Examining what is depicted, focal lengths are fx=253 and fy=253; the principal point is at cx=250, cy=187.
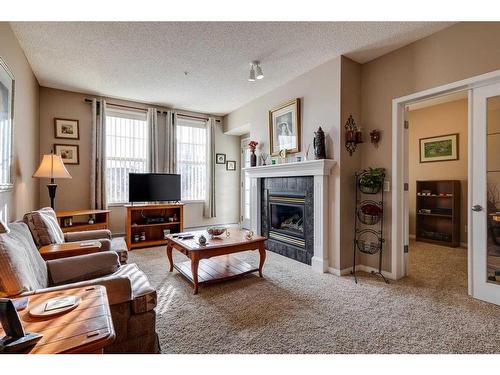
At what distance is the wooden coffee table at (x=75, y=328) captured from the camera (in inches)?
33.0

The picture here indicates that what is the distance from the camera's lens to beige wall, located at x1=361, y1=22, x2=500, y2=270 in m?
2.30

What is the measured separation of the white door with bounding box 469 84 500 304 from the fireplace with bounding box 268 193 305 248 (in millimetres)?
1828

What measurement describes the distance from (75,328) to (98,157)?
165 inches

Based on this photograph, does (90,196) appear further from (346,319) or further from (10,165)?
(346,319)

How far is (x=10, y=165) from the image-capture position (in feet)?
8.43

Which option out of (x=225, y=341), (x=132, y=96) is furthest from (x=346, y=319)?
(x=132, y=96)

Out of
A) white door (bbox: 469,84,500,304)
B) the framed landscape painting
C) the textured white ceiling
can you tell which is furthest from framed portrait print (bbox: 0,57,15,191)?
the framed landscape painting

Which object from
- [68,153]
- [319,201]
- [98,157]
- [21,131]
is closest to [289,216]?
[319,201]

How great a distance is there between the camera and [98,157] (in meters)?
4.46

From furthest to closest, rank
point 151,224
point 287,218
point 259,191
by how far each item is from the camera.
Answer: point 151,224 → point 259,191 → point 287,218

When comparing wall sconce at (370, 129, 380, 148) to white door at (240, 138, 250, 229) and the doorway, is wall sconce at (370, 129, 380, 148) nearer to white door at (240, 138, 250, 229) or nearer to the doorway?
the doorway

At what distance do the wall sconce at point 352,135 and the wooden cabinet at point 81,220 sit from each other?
3.77 metres

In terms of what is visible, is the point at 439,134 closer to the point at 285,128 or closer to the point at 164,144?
the point at 285,128
